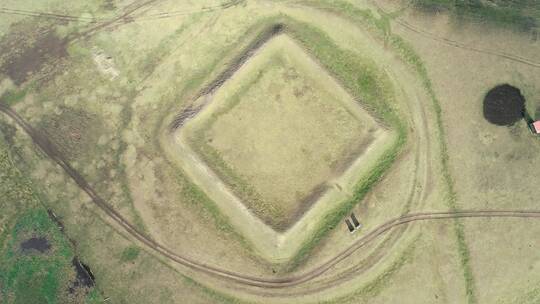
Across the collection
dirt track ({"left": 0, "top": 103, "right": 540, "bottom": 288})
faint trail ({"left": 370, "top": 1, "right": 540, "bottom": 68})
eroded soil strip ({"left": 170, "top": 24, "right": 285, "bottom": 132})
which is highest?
eroded soil strip ({"left": 170, "top": 24, "right": 285, "bottom": 132})

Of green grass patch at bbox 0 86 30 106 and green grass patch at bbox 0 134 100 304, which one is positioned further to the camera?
green grass patch at bbox 0 86 30 106

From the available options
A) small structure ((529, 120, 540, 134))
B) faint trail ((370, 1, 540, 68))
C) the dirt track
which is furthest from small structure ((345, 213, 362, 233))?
faint trail ((370, 1, 540, 68))

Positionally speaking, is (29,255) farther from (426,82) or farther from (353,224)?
(426,82)

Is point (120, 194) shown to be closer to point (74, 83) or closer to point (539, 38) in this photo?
point (74, 83)

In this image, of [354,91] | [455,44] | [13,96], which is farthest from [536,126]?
[13,96]

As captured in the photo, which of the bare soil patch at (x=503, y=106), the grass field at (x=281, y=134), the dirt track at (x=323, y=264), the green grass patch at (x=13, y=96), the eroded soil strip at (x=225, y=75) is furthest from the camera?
the green grass patch at (x=13, y=96)

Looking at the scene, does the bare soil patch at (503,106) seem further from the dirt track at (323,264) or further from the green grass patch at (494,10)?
the dirt track at (323,264)

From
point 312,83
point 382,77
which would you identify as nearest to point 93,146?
point 312,83

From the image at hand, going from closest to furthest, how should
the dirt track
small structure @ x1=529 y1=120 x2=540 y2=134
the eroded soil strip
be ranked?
small structure @ x1=529 y1=120 x2=540 y2=134
the dirt track
the eroded soil strip

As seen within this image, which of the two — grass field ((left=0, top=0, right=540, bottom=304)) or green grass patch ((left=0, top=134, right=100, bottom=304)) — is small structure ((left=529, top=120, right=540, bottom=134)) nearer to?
grass field ((left=0, top=0, right=540, bottom=304))

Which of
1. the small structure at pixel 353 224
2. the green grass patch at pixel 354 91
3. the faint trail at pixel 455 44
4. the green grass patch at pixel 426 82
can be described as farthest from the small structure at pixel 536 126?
the small structure at pixel 353 224

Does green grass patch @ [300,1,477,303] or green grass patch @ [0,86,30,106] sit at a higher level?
green grass patch @ [0,86,30,106]
